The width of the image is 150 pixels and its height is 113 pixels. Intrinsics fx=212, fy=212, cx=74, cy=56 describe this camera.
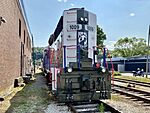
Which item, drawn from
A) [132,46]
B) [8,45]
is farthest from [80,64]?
[132,46]

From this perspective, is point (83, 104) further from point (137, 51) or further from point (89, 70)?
Answer: point (137, 51)

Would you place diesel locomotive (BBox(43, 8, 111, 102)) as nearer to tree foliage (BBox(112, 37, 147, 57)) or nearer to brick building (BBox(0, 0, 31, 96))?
brick building (BBox(0, 0, 31, 96))

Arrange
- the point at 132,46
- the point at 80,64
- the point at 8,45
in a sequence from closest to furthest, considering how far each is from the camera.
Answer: the point at 80,64 < the point at 8,45 < the point at 132,46

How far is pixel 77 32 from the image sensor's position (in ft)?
27.5

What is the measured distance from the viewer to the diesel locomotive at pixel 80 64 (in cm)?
728

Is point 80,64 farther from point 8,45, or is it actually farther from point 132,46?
point 132,46

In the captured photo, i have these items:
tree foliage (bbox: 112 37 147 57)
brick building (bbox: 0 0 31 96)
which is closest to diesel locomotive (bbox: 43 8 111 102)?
brick building (bbox: 0 0 31 96)

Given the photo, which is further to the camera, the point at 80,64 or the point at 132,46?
the point at 132,46

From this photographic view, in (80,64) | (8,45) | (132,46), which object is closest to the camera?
(80,64)

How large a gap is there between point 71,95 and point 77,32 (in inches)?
101

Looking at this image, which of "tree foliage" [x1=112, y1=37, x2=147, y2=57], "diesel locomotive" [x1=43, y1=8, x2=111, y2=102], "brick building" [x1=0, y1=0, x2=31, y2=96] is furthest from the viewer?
"tree foliage" [x1=112, y1=37, x2=147, y2=57]

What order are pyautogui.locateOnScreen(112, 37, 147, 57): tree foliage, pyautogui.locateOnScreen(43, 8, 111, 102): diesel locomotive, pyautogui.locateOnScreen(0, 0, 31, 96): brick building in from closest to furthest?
pyautogui.locateOnScreen(43, 8, 111, 102): diesel locomotive, pyautogui.locateOnScreen(0, 0, 31, 96): brick building, pyautogui.locateOnScreen(112, 37, 147, 57): tree foliage

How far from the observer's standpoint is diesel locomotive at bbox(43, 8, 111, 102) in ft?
23.9

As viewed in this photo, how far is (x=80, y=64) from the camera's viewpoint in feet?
25.1
